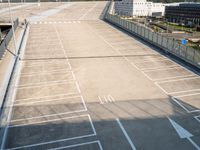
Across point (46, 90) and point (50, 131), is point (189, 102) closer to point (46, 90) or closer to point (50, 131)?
point (50, 131)

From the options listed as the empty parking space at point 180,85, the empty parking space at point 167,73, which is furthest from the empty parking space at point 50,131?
the empty parking space at point 167,73

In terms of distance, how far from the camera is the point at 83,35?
36.6 metres

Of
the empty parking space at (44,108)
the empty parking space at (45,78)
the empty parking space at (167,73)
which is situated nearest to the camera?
the empty parking space at (44,108)

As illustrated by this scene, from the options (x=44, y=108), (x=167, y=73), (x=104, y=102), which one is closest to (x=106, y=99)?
(x=104, y=102)

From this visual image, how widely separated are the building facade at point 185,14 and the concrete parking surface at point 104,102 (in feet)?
328

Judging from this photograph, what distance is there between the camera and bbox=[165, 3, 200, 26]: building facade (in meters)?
117

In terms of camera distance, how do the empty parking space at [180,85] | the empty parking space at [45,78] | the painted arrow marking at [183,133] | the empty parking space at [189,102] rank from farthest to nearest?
the empty parking space at [45,78]
the empty parking space at [180,85]
the empty parking space at [189,102]
the painted arrow marking at [183,133]

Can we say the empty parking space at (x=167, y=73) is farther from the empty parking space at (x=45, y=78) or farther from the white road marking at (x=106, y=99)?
the empty parking space at (x=45, y=78)

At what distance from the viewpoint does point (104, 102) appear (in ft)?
51.4

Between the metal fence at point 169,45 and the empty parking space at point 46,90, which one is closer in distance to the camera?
the empty parking space at point 46,90

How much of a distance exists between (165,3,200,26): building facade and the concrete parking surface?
10011 centimetres

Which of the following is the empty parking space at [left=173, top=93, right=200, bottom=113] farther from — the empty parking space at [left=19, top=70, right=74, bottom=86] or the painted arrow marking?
the empty parking space at [left=19, top=70, right=74, bottom=86]

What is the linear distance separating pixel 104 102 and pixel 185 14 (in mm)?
118700

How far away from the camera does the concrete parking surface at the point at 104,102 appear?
1211 centimetres
